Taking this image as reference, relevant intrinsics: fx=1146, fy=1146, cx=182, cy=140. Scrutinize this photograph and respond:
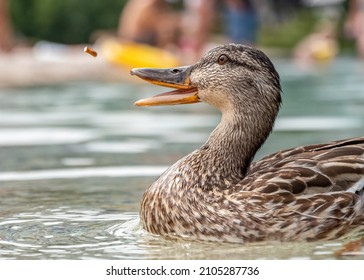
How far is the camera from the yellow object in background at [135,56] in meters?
18.7

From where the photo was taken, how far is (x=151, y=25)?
20391 millimetres

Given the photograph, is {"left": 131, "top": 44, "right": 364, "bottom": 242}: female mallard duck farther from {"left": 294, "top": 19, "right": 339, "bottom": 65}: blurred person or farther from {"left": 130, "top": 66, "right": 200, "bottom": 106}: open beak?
{"left": 294, "top": 19, "right": 339, "bottom": 65}: blurred person

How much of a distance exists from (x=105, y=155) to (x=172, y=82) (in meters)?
3.32

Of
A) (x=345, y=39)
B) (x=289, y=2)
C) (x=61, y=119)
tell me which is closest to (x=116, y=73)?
(x=61, y=119)

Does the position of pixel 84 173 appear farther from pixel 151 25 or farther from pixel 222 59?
pixel 151 25

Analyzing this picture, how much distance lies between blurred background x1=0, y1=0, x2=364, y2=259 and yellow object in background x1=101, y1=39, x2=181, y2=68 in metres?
0.02

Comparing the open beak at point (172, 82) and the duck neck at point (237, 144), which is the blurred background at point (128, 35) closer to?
the open beak at point (172, 82)

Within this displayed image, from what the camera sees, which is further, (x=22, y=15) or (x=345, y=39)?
(x=345, y=39)

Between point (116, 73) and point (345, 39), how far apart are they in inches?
621

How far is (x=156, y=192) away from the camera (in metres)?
6.53

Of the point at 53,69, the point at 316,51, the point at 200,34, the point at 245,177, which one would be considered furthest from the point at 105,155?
the point at 316,51

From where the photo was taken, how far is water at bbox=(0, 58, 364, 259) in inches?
241
